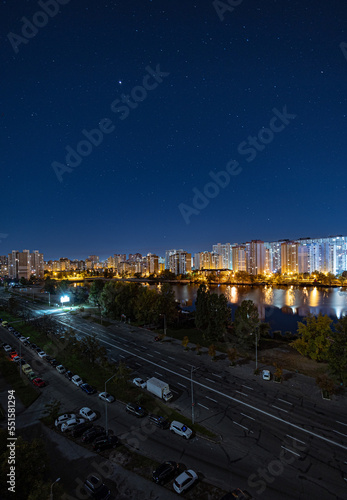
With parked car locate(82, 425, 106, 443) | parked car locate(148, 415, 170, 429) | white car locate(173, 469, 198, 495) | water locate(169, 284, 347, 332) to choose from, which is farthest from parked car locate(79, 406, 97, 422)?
water locate(169, 284, 347, 332)

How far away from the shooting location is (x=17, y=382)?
17.5m

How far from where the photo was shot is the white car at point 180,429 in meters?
11.4

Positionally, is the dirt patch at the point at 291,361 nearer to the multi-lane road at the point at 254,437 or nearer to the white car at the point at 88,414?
the multi-lane road at the point at 254,437

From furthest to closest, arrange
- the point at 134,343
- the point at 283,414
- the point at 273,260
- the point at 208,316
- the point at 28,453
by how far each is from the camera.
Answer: the point at 273,260 < the point at 208,316 < the point at 134,343 < the point at 283,414 < the point at 28,453

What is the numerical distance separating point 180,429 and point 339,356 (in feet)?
33.9

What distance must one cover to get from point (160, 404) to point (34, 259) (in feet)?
367

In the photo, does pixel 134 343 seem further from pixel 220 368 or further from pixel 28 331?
pixel 28 331

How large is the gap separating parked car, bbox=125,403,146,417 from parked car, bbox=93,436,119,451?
74.8 inches

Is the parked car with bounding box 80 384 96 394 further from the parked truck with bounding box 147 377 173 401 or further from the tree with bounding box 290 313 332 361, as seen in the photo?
the tree with bounding box 290 313 332 361

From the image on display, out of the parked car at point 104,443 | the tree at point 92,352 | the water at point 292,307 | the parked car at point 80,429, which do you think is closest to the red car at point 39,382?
the tree at point 92,352

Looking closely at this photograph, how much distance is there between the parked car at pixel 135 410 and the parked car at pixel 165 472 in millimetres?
3560

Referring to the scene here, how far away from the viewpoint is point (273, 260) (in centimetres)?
14862

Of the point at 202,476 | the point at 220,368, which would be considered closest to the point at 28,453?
the point at 202,476

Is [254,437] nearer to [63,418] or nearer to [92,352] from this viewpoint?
[63,418]
